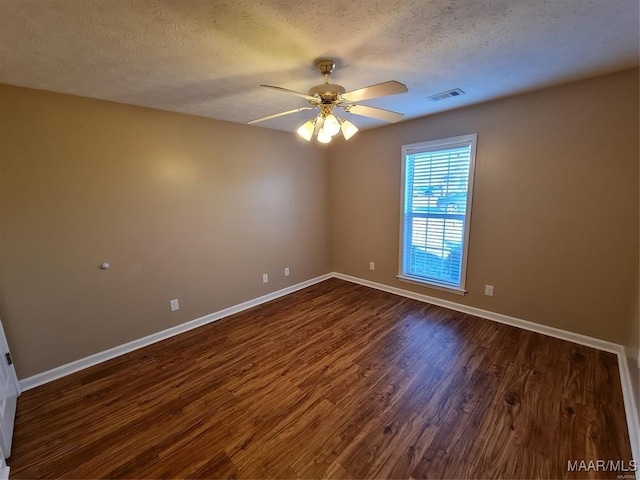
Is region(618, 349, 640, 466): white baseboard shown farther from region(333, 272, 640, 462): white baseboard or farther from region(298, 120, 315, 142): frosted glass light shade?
region(298, 120, 315, 142): frosted glass light shade

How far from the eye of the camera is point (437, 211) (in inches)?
132

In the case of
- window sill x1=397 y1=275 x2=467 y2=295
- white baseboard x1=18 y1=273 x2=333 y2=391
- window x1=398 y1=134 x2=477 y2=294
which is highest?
window x1=398 y1=134 x2=477 y2=294

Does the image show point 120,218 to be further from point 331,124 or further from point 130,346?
point 331,124

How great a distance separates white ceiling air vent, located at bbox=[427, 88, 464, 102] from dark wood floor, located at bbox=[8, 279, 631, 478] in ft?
7.85

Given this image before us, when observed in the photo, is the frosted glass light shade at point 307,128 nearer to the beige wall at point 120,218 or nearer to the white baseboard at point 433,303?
the beige wall at point 120,218

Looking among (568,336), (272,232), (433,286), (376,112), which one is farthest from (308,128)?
(568,336)

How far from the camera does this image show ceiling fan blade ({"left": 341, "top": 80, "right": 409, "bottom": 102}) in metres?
1.53

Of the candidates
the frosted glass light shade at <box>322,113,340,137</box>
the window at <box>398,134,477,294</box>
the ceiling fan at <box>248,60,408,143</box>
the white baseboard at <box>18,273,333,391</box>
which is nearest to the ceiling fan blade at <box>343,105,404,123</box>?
the ceiling fan at <box>248,60,408,143</box>

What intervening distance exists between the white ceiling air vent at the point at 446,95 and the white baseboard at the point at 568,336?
93.3 inches

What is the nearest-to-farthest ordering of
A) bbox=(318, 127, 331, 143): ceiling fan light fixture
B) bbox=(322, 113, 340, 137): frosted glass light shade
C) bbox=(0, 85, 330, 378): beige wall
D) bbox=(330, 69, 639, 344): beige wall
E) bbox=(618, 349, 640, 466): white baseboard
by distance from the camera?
bbox=(618, 349, 640, 466): white baseboard → bbox=(322, 113, 340, 137): frosted glass light shade → bbox=(318, 127, 331, 143): ceiling fan light fixture → bbox=(0, 85, 330, 378): beige wall → bbox=(330, 69, 639, 344): beige wall

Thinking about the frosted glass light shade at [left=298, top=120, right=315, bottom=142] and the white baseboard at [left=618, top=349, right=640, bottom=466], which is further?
the frosted glass light shade at [left=298, top=120, right=315, bottom=142]

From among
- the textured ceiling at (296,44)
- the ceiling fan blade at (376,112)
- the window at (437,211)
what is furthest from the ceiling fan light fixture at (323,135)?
the window at (437,211)

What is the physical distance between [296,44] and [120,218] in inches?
86.8

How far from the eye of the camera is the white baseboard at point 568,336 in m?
1.61
